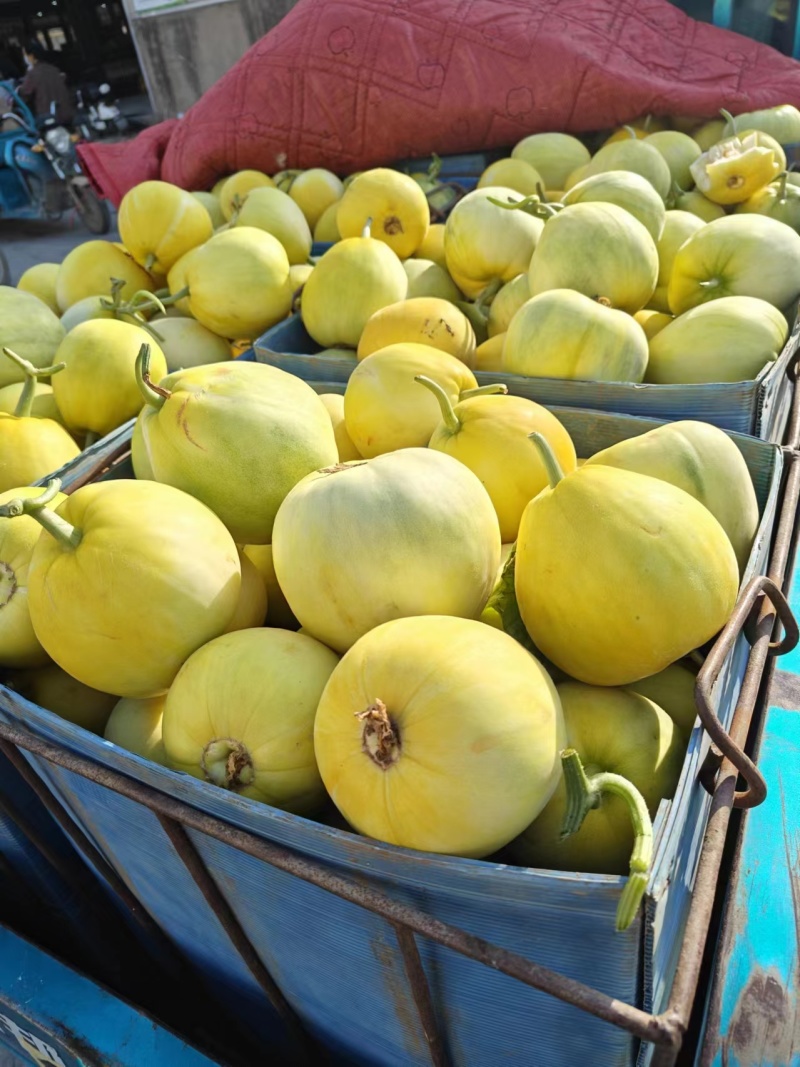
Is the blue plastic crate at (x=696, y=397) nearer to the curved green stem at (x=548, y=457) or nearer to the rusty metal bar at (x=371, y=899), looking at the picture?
the curved green stem at (x=548, y=457)

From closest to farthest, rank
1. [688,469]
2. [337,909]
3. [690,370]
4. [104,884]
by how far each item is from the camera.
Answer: [337,909] → [688,469] → [104,884] → [690,370]

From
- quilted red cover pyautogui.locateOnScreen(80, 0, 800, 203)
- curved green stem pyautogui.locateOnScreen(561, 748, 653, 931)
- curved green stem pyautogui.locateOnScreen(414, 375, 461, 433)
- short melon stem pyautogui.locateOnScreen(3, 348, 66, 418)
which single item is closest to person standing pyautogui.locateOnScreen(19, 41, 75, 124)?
quilted red cover pyautogui.locateOnScreen(80, 0, 800, 203)

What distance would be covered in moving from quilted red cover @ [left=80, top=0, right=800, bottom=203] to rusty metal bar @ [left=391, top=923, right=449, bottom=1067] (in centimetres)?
345

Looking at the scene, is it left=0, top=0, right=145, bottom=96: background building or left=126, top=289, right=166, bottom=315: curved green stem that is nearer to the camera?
left=126, top=289, right=166, bottom=315: curved green stem

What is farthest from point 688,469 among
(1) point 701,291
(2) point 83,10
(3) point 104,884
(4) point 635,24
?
(2) point 83,10

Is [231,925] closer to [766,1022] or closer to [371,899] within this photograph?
[371,899]

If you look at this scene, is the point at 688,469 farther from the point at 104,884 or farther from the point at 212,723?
the point at 104,884

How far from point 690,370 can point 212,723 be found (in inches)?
52.2

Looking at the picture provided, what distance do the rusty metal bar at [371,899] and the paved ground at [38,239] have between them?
8022 mm

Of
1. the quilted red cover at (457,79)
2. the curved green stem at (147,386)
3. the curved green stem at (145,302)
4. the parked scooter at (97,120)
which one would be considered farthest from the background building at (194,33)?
the curved green stem at (147,386)

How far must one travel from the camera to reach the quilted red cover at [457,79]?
325 centimetres

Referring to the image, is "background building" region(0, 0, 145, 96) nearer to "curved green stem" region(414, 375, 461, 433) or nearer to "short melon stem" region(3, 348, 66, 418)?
"short melon stem" region(3, 348, 66, 418)

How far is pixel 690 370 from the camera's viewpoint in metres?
1.71

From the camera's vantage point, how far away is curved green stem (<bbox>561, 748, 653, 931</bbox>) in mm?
650
